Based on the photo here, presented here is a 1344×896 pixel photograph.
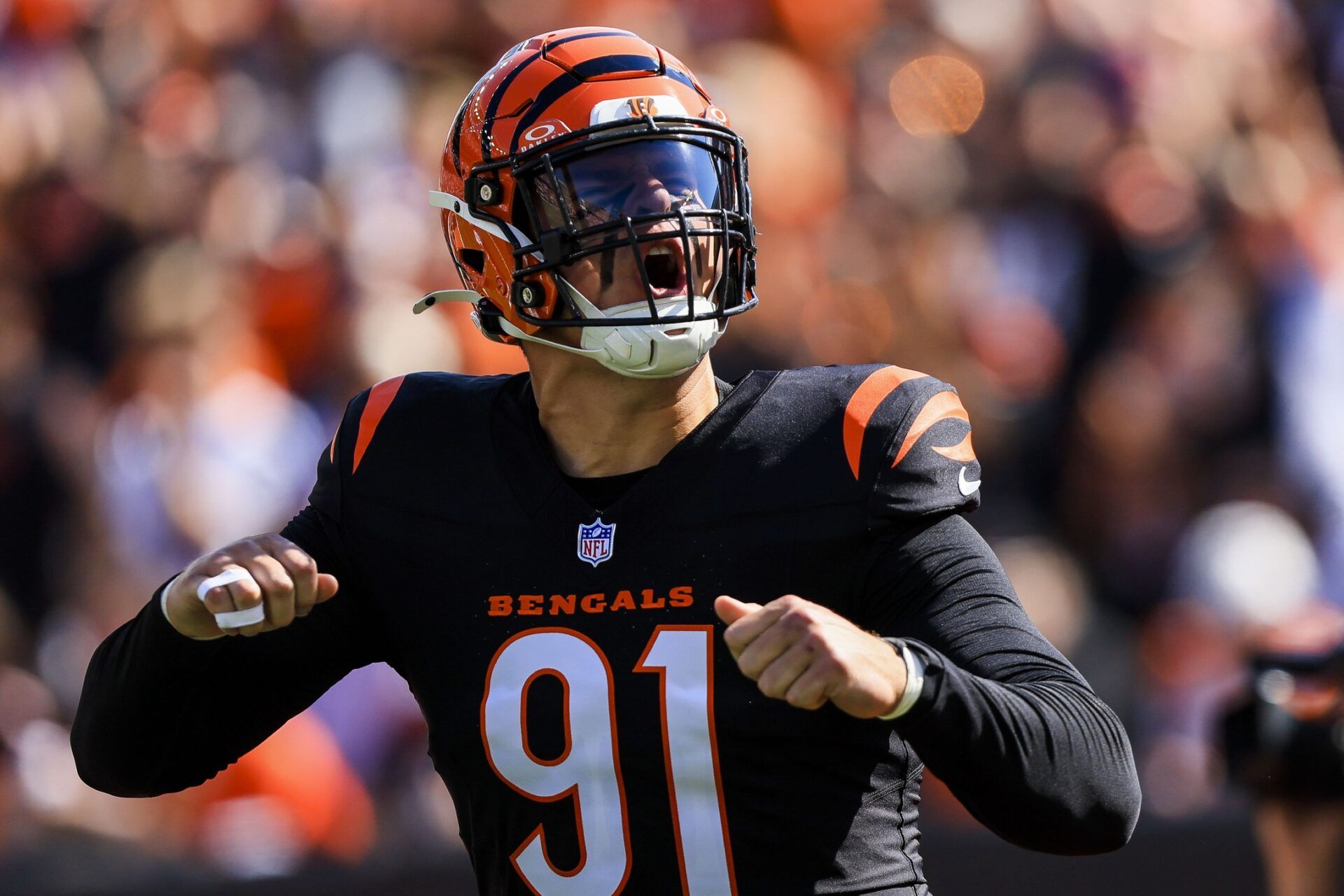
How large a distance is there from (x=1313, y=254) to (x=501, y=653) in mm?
3608

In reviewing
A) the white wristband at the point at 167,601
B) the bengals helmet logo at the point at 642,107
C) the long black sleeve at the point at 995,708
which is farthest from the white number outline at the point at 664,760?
the bengals helmet logo at the point at 642,107

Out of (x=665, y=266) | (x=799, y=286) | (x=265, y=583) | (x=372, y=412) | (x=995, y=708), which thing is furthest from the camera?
(x=799, y=286)

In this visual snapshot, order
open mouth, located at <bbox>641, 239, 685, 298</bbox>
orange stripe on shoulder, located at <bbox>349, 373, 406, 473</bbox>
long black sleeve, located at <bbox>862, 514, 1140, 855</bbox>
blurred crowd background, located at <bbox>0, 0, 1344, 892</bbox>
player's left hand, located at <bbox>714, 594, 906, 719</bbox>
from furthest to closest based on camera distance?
blurred crowd background, located at <bbox>0, 0, 1344, 892</bbox> < orange stripe on shoulder, located at <bbox>349, 373, 406, 473</bbox> < open mouth, located at <bbox>641, 239, 685, 298</bbox> < long black sleeve, located at <bbox>862, 514, 1140, 855</bbox> < player's left hand, located at <bbox>714, 594, 906, 719</bbox>

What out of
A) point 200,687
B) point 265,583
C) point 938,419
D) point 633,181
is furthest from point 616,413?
point 200,687

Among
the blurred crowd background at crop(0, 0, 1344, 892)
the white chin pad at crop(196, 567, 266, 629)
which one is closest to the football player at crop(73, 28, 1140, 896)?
the white chin pad at crop(196, 567, 266, 629)

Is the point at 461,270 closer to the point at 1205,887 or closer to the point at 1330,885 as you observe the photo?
the point at 1330,885

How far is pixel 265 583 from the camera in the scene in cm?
181

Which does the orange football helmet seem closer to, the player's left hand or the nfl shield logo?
the nfl shield logo

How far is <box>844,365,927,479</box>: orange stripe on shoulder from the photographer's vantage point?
1.98 m

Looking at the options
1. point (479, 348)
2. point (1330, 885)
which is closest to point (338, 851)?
point (479, 348)

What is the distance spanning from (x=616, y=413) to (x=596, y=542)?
201 mm

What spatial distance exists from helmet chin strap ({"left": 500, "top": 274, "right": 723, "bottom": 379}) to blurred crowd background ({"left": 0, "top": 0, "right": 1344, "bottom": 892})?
7.38 feet

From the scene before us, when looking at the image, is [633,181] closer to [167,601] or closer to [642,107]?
[642,107]

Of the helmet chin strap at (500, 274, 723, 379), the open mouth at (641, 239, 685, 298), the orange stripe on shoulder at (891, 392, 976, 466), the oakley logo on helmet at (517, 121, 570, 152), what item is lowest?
the orange stripe on shoulder at (891, 392, 976, 466)
